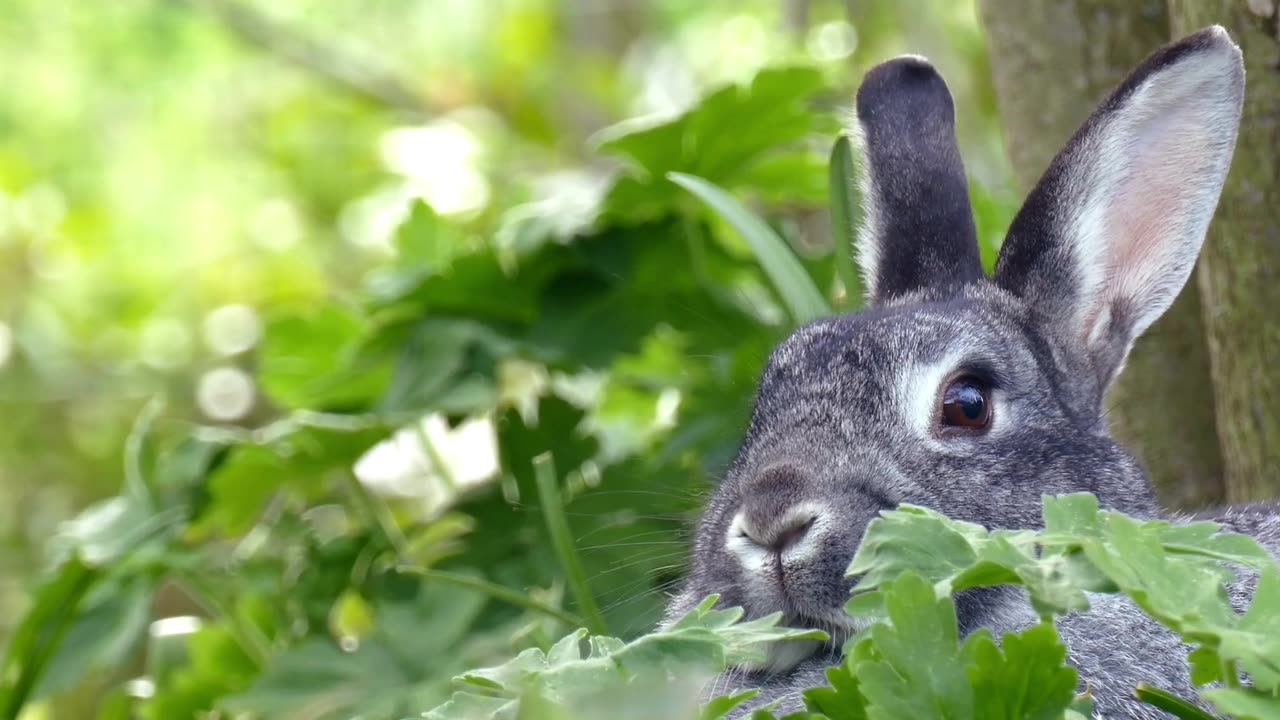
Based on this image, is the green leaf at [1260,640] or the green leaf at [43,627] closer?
the green leaf at [1260,640]

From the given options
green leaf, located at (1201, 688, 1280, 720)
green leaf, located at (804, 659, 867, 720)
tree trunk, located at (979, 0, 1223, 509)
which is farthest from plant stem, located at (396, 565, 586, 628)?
green leaf, located at (1201, 688, 1280, 720)

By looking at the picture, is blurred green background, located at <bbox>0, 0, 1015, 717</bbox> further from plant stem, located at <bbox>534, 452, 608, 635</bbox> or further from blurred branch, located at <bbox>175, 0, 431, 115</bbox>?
plant stem, located at <bbox>534, 452, 608, 635</bbox>

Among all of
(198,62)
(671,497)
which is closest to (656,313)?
(671,497)

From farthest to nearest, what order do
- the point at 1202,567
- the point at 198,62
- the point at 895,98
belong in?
the point at 198,62 → the point at 895,98 → the point at 1202,567

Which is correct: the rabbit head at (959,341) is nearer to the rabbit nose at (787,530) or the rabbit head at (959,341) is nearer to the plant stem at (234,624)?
the rabbit nose at (787,530)

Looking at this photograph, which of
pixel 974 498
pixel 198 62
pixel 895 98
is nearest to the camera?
pixel 974 498

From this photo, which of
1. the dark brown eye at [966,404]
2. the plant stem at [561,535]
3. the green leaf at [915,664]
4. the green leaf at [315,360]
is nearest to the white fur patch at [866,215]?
the dark brown eye at [966,404]

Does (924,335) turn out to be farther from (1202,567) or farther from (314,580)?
(314,580)

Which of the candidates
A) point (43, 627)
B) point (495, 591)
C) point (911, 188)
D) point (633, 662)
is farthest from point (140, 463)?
point (633, 662)
